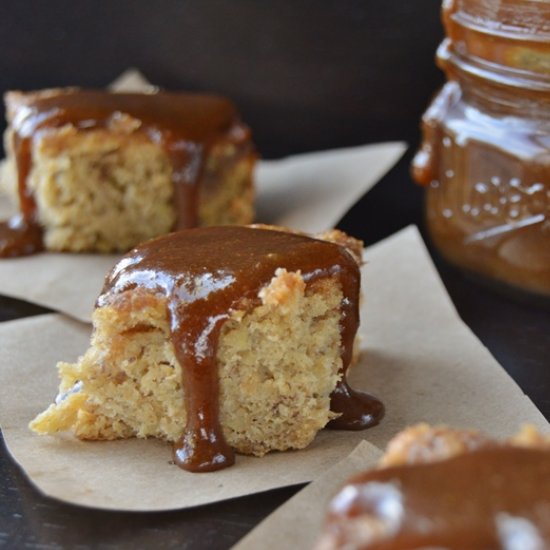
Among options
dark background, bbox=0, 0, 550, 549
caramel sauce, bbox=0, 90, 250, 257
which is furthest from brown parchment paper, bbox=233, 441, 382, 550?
dark background, bbox=0, 0, 550, 549

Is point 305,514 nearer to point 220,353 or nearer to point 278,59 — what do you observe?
point 220,353

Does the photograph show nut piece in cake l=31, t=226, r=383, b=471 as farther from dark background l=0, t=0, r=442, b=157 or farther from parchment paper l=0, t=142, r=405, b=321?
dark background l=0, t=0, r=442, b=157

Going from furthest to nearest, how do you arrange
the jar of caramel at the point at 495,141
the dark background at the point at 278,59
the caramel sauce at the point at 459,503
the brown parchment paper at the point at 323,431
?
1. the dark background at the point at 278,59
2. the jar of caramel at the point at 495,141
3. the brown parchment paper at the point at 323,431
4. the caramel sauce at the point at 459,503

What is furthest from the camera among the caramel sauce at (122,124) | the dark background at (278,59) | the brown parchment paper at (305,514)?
the dark background at (278,59)

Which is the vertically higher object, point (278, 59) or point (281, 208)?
point (278, 59)

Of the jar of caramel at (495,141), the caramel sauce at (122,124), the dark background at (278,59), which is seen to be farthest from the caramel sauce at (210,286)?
the dark background at (278,59)

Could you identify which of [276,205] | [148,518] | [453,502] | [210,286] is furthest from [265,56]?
[453,502]

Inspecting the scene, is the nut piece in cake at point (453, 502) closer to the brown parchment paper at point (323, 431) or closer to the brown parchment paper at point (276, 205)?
the brown parchment paper at point (323, 431)
